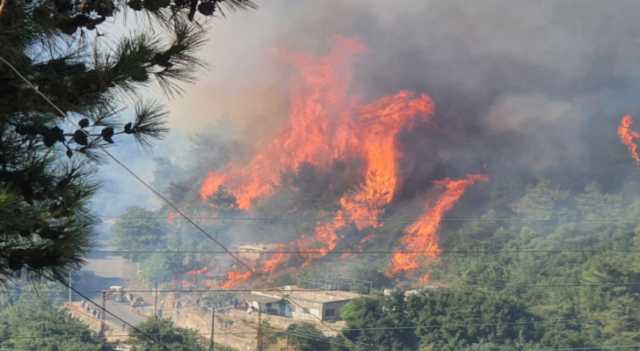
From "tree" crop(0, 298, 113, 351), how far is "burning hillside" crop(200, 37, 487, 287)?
11024 millimetres

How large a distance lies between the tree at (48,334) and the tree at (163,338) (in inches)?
26.3

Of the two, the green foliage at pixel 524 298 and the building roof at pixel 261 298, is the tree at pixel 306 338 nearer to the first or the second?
the green foliage at pixel 524 298

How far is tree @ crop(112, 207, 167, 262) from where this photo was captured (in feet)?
86.0

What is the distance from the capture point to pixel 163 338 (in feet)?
46.5

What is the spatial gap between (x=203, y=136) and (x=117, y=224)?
607 cm

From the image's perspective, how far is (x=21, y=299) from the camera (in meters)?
19.2

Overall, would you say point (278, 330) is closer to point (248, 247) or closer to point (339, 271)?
point (339, 271)

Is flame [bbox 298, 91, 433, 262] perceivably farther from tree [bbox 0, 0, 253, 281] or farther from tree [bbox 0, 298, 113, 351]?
tree [bbox 0, 0, 253, 281]

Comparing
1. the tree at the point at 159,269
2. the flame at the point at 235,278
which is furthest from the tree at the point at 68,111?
the tree at the point at 159,269

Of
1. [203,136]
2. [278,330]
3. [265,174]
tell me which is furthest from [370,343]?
[203,136]

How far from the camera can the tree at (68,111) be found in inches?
111

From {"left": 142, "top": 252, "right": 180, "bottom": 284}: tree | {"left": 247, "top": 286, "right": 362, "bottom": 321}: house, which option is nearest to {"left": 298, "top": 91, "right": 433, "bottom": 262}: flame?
{"left": 247, "top": 286, "right": 362, "bottom": 321}: house

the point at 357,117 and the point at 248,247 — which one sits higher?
the point at 357,117

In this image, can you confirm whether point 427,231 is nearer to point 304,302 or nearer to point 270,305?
point 304,302
